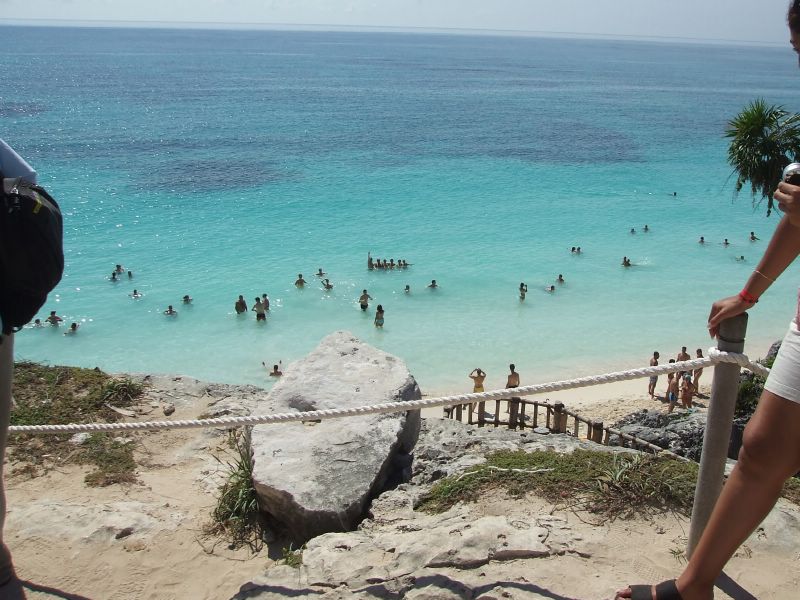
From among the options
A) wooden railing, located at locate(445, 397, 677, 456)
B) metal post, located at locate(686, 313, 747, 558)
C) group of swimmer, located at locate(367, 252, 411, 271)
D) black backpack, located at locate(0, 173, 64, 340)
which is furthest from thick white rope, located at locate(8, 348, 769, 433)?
group of swimmer, located at locate(367, 252, 411, 271)

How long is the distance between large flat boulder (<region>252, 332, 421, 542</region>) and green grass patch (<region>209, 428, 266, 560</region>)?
16cm

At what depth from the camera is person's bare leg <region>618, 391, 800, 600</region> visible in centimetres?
284

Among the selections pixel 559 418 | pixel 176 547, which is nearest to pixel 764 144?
pixel 559 418

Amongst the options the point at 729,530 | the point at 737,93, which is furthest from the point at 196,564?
the point at 737,93

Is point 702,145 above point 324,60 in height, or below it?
below

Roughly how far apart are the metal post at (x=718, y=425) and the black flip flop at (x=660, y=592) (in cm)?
70

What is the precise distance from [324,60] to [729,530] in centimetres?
15586

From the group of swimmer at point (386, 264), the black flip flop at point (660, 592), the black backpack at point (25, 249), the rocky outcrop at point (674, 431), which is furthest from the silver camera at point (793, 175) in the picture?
the group of swimmer at point (386, 264)

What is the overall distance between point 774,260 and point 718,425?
976 mm

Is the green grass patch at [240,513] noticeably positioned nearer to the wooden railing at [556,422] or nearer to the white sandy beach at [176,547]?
the white sandy beach at [176,547]

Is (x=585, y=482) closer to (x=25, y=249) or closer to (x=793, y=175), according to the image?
(x=793, y=175)

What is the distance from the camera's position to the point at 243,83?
3824 inches

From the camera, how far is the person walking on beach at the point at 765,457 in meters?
2.83

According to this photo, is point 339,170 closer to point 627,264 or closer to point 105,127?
point 627,264
